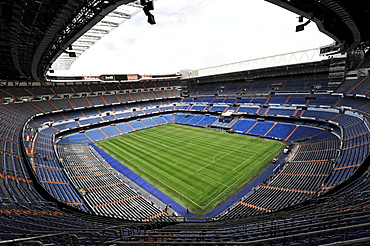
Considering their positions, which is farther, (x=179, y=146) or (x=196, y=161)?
(x=179, y=146)

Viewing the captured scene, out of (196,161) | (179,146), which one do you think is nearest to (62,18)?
(196,161)

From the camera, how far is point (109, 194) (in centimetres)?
2064

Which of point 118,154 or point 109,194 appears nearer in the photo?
point 109,194

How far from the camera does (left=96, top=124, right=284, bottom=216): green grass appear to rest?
21.2 m

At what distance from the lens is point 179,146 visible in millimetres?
35938

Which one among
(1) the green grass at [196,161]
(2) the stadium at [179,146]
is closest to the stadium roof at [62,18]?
(2) the stadium at [179,146]

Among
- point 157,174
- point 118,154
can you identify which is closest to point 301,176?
point 157,174

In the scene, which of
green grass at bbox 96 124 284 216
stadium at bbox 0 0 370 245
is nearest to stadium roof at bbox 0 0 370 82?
stadium at bbox 0 0 370 245

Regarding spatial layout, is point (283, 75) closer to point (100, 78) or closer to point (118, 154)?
point (118, 154)

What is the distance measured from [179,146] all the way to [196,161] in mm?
7891

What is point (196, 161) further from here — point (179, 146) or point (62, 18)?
point (62, 18)

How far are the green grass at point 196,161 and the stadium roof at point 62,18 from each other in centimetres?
1771

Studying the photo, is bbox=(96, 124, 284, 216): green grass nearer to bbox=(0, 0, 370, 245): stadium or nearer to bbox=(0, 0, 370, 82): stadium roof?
bbox=(0, 0, 370, 245): stadium

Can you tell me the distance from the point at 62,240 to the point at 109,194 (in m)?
14.6
